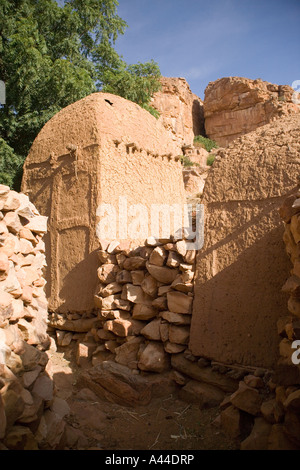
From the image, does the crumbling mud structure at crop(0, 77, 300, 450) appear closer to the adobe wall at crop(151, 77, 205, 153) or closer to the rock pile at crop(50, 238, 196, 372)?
the rock pile at crop(50, 238, 196, 372)

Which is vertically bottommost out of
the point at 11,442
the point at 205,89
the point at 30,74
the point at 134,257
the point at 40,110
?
the point at 11,442

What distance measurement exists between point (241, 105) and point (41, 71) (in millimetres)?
14931

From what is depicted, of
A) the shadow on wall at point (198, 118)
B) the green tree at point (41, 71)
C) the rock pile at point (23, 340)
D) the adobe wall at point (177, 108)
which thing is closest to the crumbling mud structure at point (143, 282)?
the rock pile at point (23, 340)

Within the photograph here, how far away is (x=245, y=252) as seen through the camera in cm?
372

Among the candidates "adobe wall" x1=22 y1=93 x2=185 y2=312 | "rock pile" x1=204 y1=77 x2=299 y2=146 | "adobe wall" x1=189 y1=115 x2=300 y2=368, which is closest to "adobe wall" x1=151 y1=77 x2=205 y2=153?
"rock pile" x1=204 y1=77 x2=299 y2=146

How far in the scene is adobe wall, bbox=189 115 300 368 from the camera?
137 inches

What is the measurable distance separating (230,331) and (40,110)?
7.90 metres

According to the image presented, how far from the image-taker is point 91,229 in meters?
5.23

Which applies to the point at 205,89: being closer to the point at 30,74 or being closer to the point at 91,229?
the point at 30,74

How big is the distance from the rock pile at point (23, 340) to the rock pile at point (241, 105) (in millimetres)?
19040

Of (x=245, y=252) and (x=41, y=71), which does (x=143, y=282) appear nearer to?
(x=245, y=252)

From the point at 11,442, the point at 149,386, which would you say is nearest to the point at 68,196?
the point at 149,386

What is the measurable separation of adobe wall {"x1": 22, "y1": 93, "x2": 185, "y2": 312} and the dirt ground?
1682 millimetres

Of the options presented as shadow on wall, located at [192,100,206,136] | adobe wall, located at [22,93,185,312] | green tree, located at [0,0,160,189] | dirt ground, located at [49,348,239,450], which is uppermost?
shadow on wall, located at [192,100,206,136]
